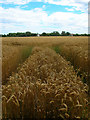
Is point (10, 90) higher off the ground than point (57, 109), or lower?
higher

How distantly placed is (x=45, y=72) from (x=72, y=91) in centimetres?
110

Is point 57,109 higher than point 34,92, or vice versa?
point 34,92

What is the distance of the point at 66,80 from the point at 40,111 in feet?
2.31

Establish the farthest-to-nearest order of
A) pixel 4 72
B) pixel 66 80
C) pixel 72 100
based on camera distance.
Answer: pixel 4 72
pixel 66 80
pixel 72 100

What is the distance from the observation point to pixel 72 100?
91.0 inches

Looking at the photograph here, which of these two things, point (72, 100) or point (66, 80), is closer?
point (72, 100)

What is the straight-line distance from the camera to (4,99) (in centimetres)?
235

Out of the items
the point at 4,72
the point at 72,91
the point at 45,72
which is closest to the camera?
the point at 72,91

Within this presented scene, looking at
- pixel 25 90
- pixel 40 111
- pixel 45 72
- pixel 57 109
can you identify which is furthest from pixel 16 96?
pixel 45 72

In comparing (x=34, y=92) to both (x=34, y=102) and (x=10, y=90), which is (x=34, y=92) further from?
(x=10, y=90)

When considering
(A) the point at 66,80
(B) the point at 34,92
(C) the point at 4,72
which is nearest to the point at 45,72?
(A) the point at 66,80

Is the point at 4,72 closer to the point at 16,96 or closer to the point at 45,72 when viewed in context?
the point at 45,72

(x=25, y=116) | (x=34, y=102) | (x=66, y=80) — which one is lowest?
(x=25, y=116)

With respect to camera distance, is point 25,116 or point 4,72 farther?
point 4,72
